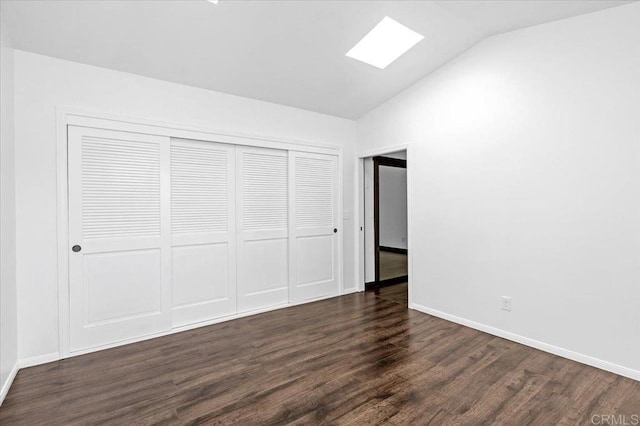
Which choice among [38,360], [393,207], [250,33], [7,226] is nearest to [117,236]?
[7,226]

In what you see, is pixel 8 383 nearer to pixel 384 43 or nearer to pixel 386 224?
pixel 384 43

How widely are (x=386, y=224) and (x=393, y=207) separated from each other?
0.48m

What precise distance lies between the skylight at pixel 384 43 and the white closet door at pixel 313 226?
1440 millimetres

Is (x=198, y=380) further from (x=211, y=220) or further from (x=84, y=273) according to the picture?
(x=211, y=220)

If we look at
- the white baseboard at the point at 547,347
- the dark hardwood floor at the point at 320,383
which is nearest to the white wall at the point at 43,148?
the dark hardwood floor at the point at 320,383

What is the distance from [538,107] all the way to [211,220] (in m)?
3.48

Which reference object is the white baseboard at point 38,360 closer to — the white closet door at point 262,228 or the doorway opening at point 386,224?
the white closet door at point 262,228

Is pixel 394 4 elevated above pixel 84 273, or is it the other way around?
pixel 394 4

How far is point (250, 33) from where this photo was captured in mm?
2959

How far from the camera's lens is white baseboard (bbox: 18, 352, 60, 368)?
2736 millimetres

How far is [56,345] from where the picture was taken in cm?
288

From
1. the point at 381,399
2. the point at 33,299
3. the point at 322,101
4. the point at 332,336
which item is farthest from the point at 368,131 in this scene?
the point at 33,299

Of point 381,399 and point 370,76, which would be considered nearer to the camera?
point 381,399

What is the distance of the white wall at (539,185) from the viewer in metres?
2.60
